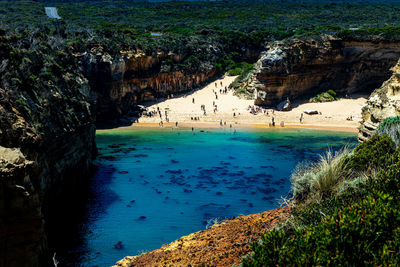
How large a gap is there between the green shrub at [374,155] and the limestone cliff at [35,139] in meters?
10.1

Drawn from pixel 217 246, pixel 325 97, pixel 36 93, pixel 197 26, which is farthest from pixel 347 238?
pixel 197 26

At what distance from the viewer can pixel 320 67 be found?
175 ft

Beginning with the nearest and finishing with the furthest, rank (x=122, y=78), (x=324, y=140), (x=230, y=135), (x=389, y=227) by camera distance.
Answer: (x=389, y=227)
(x=324, y=140)
(x=230, y=135)
(x=122, y=78)

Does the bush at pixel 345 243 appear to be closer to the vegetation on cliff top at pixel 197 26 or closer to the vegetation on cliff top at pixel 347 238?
the vegetation on cliff top at pixel 347 238

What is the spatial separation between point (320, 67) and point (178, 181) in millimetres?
37598

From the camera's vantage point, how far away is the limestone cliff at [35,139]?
10250 mm

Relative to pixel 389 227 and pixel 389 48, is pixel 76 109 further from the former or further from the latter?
pixel 389 48

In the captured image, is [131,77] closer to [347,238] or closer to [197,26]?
[197,26]

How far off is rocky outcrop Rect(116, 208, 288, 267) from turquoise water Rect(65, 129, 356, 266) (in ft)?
16.4

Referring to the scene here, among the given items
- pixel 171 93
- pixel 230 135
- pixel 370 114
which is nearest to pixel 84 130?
pixel 370 114

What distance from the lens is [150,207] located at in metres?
20.9

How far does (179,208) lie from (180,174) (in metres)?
7.18

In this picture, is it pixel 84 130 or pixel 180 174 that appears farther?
pixel 180 174

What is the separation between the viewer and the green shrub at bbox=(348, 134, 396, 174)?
28.3 ft
